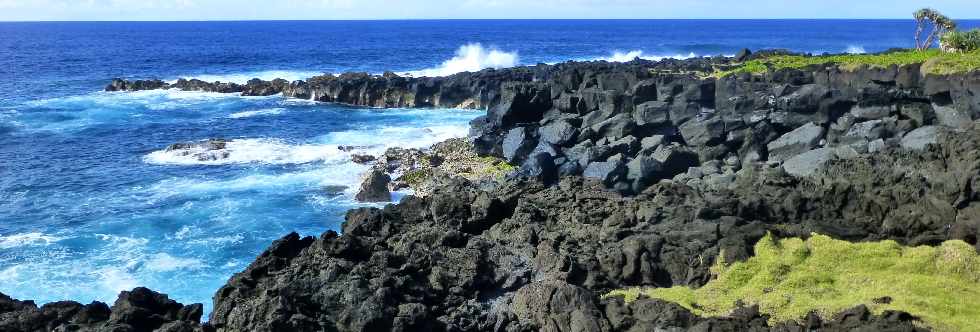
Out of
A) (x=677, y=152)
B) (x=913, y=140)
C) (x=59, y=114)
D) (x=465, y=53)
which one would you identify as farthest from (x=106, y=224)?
(x=465, y=53)

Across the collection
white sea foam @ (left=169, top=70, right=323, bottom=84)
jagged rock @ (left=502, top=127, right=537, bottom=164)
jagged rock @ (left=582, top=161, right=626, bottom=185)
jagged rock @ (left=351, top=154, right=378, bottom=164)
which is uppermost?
jagged rock @ (left=582, top=161, right=626, bottom=185)

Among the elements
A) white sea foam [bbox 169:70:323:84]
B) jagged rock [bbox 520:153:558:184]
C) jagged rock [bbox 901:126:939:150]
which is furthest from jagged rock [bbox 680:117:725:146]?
white sea foam [bbox 169:70:323:84]

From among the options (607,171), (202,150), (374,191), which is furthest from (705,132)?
(202,150)

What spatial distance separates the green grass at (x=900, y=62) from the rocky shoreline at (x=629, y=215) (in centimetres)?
488

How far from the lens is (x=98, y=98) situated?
68.2m

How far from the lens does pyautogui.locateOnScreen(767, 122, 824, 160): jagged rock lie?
28.8 meters

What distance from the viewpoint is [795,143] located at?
95.1 feet

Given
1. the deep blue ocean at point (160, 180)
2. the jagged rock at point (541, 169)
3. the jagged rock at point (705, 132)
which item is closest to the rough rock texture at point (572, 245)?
the jagged rock at point (541, 169)

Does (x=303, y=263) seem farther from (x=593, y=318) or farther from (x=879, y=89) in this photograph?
(x=879, y=89)

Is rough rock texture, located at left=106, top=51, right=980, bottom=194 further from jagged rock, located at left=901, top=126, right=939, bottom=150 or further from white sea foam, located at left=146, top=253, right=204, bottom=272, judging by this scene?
white sea foam, located at left=146, top=253, right=204, bottom=272

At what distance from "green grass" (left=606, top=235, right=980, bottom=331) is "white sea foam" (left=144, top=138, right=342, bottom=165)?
27158 mm

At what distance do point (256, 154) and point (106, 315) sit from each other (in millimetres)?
27570

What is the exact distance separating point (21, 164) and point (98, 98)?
30.8 metres

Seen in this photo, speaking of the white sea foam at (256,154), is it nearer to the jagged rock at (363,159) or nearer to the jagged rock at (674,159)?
the jagged rock at (363,159)
